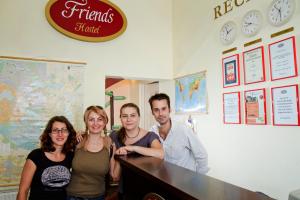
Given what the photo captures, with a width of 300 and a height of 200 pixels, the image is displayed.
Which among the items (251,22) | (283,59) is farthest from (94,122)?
(251,22)

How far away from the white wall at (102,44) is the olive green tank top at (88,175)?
1664 millimetres

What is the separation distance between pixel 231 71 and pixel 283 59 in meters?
0.60

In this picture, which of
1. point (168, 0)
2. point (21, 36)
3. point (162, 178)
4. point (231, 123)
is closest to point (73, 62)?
point (21, 36)

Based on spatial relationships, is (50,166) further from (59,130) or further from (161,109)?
(161,109)

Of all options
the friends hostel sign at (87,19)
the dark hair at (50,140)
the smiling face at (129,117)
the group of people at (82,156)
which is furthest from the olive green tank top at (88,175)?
the friends hostel sign at (87,19)

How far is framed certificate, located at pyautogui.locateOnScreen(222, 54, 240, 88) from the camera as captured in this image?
8.20 feet

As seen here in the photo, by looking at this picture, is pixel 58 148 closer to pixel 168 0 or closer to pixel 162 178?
pixel 162 178

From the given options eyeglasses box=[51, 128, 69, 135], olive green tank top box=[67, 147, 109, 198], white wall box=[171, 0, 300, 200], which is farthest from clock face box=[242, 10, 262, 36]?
eyeglasses box=[51, 128, 69, 135]

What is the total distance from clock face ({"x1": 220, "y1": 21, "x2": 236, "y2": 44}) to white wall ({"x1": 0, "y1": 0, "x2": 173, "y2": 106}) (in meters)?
1.15

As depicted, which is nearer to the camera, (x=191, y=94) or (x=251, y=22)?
(x=251, y=22)

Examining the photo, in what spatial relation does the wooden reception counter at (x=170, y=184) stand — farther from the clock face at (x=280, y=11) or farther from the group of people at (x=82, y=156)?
the clock face at (x=280, y=11)

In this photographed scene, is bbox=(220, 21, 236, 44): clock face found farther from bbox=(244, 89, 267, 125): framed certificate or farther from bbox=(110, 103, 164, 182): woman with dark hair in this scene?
bbox=(110, 103, 164, 182): woman with dark hair

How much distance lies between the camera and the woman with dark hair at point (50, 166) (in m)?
1.52

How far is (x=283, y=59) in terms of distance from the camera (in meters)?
2.04
